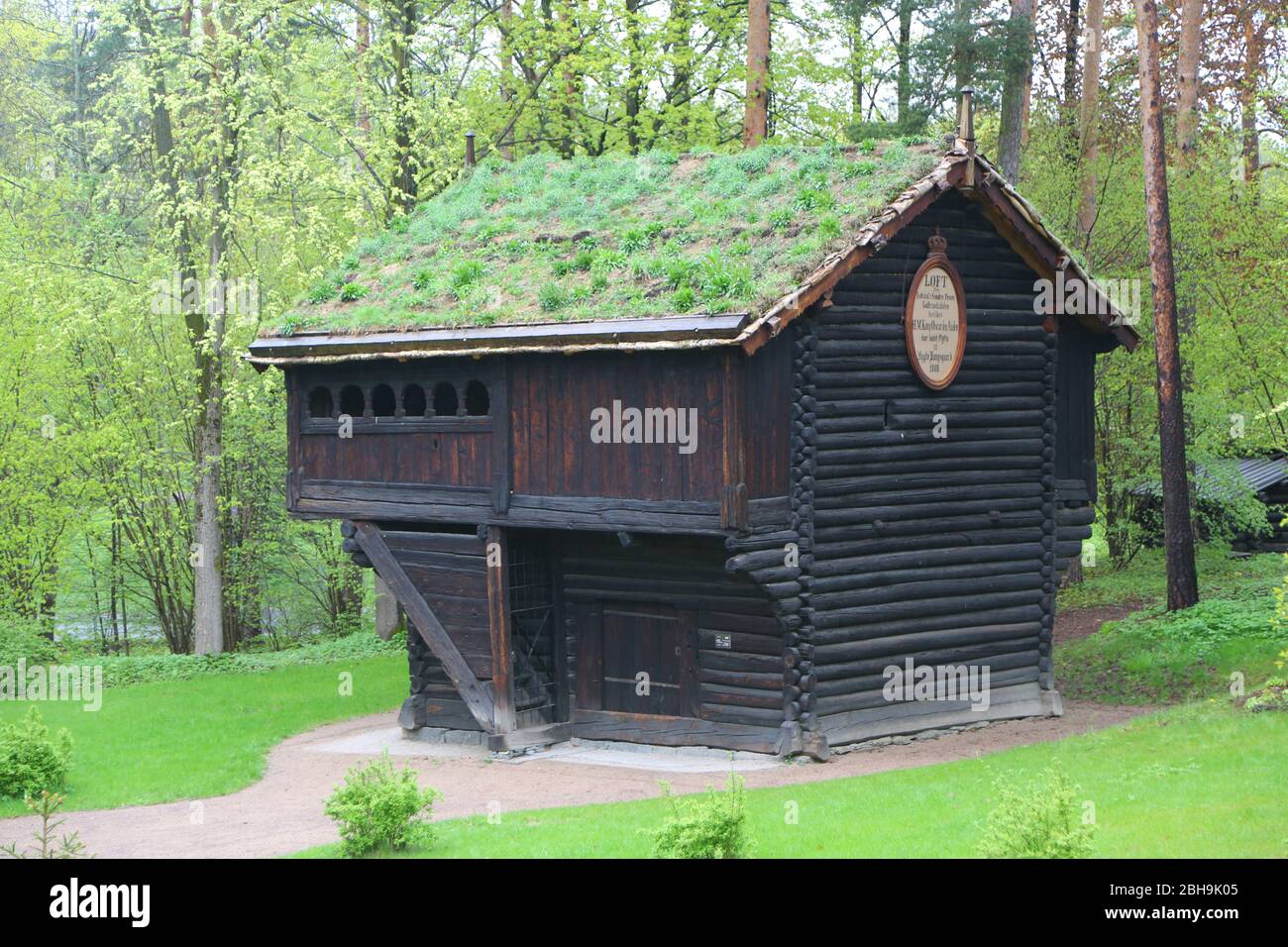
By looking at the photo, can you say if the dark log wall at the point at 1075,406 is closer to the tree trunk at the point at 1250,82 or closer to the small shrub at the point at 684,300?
the small shrub at the point at 684,300

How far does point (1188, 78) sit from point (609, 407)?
16.2 metres

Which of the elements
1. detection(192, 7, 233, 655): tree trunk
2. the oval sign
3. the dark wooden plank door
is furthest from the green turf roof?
detection(192, 7, 233, 655): tree trunk

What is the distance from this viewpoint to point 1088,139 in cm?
2995

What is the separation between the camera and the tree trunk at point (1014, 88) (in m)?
27.2

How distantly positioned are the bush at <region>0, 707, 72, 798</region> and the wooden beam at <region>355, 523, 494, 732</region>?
15.3 ft

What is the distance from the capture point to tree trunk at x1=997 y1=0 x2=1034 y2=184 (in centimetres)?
2723

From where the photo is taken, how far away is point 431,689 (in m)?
20.9

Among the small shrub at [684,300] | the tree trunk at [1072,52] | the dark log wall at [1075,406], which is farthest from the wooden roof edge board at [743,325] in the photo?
the tree trunk at [1072,52]

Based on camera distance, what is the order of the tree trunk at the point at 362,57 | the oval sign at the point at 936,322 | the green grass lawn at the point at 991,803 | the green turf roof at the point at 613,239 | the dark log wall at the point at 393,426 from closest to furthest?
1. the green grass lawn at the point at 991,803
2. the green turf roof at the point at 613,239
3. the oval sign at the point at 936,322
4. the dark log wall at the point at 393,426
5. the tree trunk at the point at 362,57

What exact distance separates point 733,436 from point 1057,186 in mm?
16784

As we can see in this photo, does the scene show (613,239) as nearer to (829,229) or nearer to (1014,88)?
(829,229)

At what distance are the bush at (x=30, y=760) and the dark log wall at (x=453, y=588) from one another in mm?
4940

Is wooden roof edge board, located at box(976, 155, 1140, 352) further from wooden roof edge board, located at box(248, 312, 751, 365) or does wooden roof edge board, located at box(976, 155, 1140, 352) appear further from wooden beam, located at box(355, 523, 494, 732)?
wooden beam, located at box(355, 523, 494, 732)
